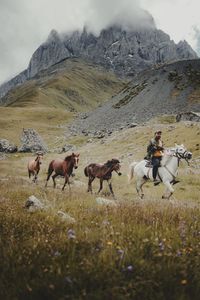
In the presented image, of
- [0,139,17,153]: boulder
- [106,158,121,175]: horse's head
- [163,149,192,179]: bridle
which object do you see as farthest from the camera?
[0,139,17,153]: boulder

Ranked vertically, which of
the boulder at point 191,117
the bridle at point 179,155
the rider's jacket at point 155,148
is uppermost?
the boulder at point 191,117

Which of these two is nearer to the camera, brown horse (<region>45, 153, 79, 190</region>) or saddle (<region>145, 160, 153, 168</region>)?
saddle (<region>145, 160, 153, 168</region>)

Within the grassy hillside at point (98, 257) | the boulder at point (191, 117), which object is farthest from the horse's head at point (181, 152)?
the boulder at point (191, 117)

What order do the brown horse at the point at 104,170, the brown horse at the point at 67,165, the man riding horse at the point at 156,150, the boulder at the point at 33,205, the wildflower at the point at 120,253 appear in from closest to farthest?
the wildflower at the point at 120,253, the boulder at the point at 33,205, the man riding horse at the point at 156,150, the brown horse at the point at 67,165, the brown horse at the point at 104,170

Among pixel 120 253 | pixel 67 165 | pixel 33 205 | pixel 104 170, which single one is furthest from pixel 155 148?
pixel 120 253

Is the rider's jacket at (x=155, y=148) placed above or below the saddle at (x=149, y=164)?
above

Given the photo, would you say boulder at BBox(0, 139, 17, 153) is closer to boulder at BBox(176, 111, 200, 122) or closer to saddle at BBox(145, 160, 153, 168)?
boulder at BBox(176, 111, 200, 122)

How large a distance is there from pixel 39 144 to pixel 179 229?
6666cm

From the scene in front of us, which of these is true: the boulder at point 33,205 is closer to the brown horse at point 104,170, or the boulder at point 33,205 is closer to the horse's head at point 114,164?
the brown horse at point 104,170

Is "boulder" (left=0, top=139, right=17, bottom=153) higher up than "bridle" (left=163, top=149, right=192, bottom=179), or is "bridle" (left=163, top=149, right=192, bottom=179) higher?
"bridle" (left=163, top=149, right=192, bottom=179)

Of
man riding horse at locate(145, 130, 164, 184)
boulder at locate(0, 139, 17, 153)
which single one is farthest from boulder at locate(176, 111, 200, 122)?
man riding horse at locate(145, 130, 164, 184)

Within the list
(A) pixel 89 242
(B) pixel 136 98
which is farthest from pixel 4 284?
(B) pixel 136 98

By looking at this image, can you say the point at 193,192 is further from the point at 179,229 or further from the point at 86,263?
the point at 86,263

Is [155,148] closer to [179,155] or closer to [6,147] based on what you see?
[179,155]
